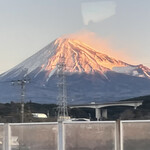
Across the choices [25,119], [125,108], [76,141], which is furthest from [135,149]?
[125,108]

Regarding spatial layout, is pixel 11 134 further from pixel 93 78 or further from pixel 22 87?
pixel 93 78

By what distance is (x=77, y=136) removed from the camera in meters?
8.39

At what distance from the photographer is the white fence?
798 centimetres

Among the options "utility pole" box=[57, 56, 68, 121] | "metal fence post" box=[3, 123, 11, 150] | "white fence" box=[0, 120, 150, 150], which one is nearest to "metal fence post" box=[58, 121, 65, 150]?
"white fence" box=[0, 120, 150, 150]

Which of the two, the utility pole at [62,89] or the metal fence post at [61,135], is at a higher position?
the utility pole at [62,89]

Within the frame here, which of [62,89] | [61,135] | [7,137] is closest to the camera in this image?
[61,135]

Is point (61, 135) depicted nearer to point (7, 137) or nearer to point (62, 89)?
point (7, 137)

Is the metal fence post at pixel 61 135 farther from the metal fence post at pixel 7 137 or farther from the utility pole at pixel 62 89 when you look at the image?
the utility pole at pixel 62 89

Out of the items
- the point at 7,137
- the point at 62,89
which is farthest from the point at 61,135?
the point at 62,89

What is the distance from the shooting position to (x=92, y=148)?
839 cm

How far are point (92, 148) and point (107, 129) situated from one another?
545mm

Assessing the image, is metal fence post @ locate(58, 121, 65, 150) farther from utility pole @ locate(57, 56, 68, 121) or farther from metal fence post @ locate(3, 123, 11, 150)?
utility pole @ locate(57, 56, 68, 121)

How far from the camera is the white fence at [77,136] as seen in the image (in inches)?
314

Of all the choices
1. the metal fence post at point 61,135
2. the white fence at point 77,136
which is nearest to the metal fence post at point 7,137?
the white fence at point 77,136
